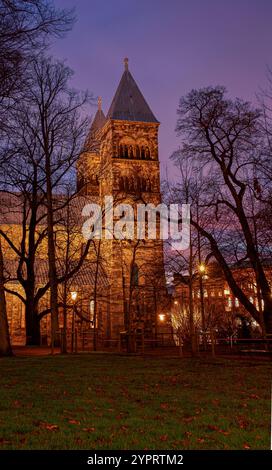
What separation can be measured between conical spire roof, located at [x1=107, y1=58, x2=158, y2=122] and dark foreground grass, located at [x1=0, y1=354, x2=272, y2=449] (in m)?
48.4

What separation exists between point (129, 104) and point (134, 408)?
56536 millimetres

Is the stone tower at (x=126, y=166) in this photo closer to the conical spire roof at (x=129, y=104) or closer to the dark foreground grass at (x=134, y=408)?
the conical spire roof at (x=129, y=104)

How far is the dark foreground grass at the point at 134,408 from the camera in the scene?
6246 millimetres

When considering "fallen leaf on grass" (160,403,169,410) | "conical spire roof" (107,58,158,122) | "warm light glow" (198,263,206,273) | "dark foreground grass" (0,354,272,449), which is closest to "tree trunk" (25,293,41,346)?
"warm light glow" (198,263,206,273)

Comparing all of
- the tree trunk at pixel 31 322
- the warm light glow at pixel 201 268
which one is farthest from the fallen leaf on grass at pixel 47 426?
the tree trunk at pixel 31 322

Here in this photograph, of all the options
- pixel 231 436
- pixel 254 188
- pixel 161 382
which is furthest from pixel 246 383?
pixel 254 188

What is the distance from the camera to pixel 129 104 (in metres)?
62.1

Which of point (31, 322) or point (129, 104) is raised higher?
point (129, 104)

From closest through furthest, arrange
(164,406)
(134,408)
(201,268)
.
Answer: (134,408) < (164,406) < (201,268)

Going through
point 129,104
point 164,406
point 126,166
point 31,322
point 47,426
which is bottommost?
point 31,322

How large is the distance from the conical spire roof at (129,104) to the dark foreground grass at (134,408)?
159ft

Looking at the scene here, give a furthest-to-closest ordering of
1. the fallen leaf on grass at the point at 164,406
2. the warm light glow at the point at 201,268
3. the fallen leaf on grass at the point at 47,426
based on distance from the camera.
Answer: the warm light glow at the point at 201,268
the fallen leaf on grass at the point at 164,406
the fallen leaf on grass at the point at 47,426

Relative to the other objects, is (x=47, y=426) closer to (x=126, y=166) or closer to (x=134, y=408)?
(x=134, y=408)

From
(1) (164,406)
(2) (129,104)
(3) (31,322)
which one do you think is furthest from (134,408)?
(2) (129,104)
